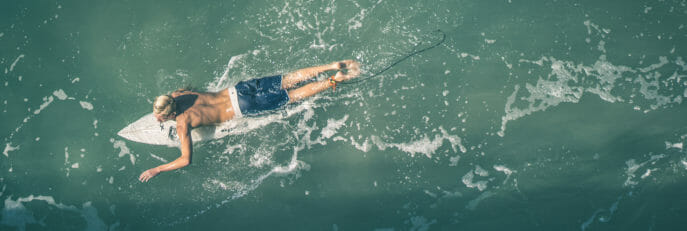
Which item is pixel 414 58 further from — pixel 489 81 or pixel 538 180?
pixel 538 180

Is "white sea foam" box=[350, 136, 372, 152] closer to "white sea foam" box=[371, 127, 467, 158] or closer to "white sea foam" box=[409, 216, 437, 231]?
"white sea foam" box=[371, 127, 467, 158]

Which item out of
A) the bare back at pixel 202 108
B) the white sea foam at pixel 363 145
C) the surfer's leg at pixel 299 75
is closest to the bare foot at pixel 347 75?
the surfer's leg at pixel 299 75

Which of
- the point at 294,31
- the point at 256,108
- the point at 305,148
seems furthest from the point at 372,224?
the point at 294,31

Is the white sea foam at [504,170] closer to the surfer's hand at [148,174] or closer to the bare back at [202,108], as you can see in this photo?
the bare back at [202,108]

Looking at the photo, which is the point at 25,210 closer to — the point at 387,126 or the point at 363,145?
the point at 363,145

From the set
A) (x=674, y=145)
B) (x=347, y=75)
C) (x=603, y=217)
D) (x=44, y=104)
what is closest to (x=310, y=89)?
(x=347, y=75)

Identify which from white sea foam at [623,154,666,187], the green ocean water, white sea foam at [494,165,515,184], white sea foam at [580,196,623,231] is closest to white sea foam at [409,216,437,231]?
the green ocean water
